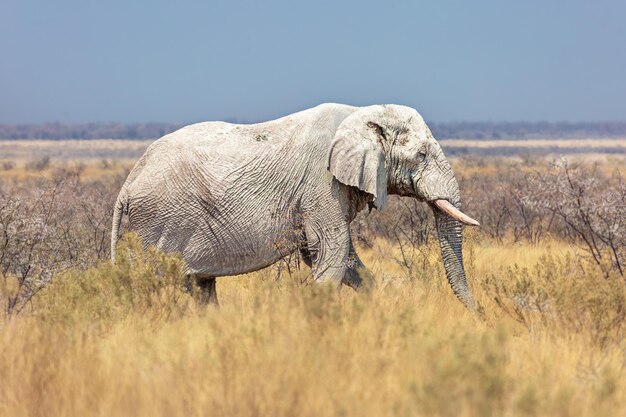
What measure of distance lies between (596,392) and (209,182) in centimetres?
391

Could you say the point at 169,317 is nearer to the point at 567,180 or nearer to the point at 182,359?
the point at 182,359

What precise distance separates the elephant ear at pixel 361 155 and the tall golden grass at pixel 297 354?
48.5 inches

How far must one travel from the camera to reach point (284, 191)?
8312mm

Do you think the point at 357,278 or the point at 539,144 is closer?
the point at 357,278

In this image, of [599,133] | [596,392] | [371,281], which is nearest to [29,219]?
[371,281]

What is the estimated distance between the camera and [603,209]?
9.34 metres

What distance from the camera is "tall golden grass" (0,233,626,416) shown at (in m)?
4.99

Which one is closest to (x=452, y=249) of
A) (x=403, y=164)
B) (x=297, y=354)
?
(x=403, y=164)

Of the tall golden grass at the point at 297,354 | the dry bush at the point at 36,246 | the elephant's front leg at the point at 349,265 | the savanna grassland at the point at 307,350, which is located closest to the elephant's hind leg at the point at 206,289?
the savanna grassland at the point at 307,350

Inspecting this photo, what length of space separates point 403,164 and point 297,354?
3212 millimetres

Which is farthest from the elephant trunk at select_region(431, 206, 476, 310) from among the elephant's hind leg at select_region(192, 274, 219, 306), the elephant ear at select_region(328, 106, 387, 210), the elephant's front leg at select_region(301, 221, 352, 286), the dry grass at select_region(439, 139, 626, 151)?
the dry grass at select_region(439, 139, 626, 151)

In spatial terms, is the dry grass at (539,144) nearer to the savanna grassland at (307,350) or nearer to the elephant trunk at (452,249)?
the elephant trunk at (452,249)

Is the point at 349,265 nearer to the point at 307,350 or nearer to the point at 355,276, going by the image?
the point at 355,276

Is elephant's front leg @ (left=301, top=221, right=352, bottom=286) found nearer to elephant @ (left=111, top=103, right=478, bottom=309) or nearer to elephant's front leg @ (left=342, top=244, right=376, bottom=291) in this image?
elephant @ (left=111, top=103, right=478, bottom=309)
